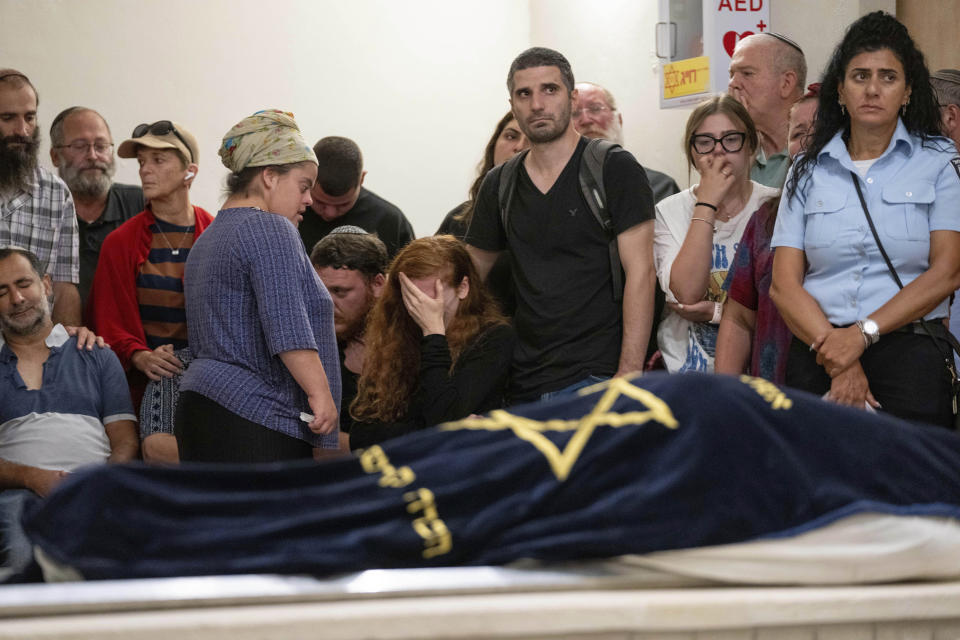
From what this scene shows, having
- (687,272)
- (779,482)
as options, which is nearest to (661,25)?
(687,272)

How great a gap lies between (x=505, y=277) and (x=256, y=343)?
0.87 meters

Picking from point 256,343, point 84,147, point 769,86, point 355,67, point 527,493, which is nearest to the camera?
point 527,493

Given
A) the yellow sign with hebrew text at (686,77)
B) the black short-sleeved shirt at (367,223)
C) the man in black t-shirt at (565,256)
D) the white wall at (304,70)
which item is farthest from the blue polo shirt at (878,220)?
the white wall at (304,70)

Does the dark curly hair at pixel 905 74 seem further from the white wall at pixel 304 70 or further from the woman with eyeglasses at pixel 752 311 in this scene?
the white wall at pixel 304 70

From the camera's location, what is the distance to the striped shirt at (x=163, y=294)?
3.24 meters

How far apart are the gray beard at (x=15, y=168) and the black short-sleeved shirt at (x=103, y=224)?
0.39 meters

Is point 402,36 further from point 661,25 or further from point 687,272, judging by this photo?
point 687,272

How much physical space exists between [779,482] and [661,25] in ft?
12.0

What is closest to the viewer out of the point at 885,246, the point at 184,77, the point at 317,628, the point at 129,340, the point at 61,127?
the point at 317,628

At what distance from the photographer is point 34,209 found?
11.0 ft

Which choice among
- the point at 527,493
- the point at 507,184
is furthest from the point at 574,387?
the point at 527,493

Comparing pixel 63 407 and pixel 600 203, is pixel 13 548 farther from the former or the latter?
pixel 600 203

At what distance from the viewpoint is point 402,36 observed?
6.02 metres

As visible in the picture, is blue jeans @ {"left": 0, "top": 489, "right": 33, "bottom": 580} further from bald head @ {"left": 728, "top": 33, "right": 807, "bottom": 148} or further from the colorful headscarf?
bald head @ {"left": 728, "top": 33, "right": 807, "bottom": 148}
